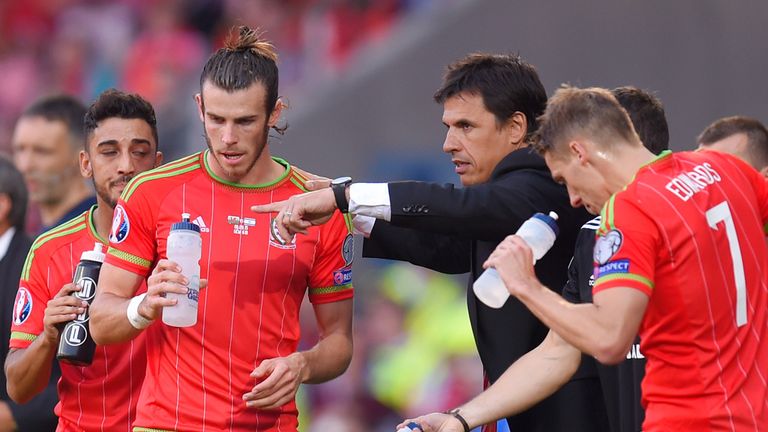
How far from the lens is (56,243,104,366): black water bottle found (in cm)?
517

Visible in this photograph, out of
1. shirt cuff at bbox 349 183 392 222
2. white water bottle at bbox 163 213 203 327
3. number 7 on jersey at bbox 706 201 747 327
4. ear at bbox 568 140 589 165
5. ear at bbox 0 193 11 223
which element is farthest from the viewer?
ear at bbox 0 193 11 223

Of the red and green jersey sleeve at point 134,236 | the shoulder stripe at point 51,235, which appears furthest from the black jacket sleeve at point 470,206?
the shoulder stripe at point 51,235

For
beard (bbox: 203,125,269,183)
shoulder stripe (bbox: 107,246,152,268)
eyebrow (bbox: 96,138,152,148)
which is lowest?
shoulder stripe (bbox: 107,246,152,268)

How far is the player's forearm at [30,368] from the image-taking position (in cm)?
549

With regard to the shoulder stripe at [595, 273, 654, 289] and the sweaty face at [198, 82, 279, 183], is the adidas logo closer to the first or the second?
the sweaty face at [198, 82, 279, 183]

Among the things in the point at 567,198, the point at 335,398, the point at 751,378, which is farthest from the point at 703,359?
the point at 335,398

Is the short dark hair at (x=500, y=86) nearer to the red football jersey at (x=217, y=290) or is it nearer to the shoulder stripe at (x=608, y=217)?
the red football jersey at (x=217, y=290)

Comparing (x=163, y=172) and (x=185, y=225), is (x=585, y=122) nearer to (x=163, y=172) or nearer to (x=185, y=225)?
(x=185, y=225)

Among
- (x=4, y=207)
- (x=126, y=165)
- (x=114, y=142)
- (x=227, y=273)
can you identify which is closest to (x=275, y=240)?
(x=227, y=273)

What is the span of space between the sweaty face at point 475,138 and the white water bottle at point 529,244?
0.89 meters

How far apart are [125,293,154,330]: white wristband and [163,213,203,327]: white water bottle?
0.12 m

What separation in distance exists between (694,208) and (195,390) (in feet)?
6.46

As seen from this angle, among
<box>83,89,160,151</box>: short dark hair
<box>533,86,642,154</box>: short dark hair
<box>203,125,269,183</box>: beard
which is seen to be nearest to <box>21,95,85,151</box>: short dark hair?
<box>83,89,160,151</box>: short dark hair

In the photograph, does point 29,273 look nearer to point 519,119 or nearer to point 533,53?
point 519,119
